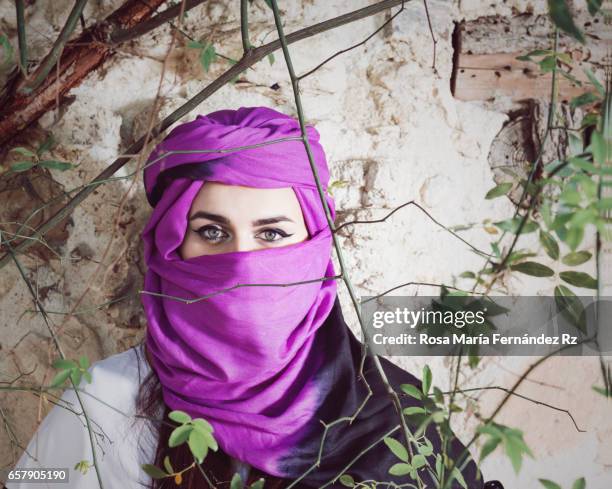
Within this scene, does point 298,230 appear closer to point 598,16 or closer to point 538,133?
point 538,133

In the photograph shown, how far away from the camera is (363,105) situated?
1468 millimetres

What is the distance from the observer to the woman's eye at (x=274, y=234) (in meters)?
1.14

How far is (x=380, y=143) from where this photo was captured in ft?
4.79

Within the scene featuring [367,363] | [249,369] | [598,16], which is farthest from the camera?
[598,16]

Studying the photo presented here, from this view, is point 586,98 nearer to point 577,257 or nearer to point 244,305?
point 577,257

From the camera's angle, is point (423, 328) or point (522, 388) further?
point (522, 388)

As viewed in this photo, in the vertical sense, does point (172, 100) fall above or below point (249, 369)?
above

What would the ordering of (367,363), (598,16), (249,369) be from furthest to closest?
(598,16) → (367,363) → (249,369)

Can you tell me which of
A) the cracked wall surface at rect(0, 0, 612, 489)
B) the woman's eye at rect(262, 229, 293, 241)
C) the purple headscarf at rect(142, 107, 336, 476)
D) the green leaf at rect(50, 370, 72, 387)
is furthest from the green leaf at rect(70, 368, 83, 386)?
the cracked wall surface at rect(0, 0, 612, 489)

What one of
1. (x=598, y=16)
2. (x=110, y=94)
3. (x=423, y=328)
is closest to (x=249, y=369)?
(x=423, y=328)

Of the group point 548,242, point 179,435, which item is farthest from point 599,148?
point 179,435

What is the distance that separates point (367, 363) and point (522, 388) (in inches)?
18.5

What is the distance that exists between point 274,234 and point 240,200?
10 centimetres

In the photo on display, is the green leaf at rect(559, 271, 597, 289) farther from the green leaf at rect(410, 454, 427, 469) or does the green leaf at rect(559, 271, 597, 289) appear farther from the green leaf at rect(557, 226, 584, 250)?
Answer: the green leaf at rect(410, 454, 427, 469)
